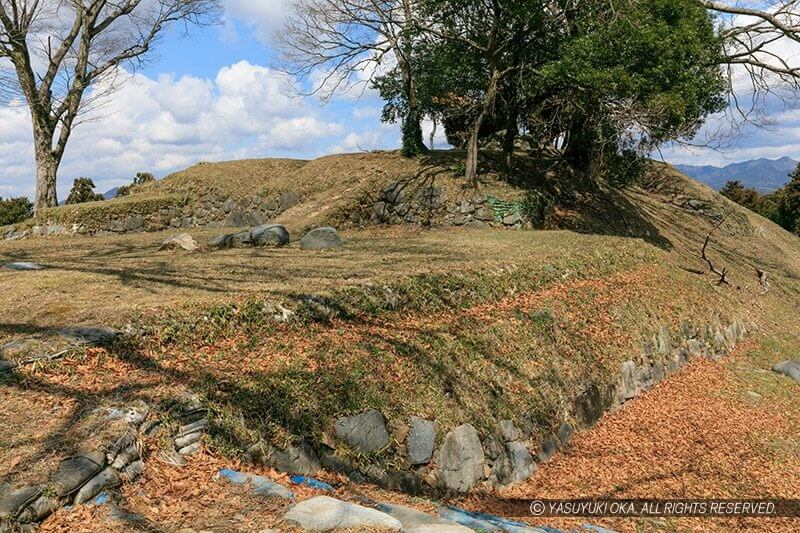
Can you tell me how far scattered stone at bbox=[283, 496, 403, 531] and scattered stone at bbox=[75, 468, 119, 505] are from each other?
1485mm

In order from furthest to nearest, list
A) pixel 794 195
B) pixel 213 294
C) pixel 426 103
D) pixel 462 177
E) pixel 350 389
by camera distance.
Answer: pixel 794 195 < pixel 426 103 < pixel 462 177 < pixel 213 294 < pixel 350 389

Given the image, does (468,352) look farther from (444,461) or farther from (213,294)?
(213,294)

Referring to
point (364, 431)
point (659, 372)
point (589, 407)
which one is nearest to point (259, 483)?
point (364, 431)

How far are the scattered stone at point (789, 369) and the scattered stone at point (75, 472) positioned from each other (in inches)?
561

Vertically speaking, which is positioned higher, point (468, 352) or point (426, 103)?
point (426, 103)

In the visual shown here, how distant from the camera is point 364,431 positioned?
6156 millimetres

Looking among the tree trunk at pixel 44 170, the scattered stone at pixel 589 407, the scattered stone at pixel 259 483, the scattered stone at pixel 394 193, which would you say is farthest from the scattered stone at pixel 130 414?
the tree trunk at pixel 44 170

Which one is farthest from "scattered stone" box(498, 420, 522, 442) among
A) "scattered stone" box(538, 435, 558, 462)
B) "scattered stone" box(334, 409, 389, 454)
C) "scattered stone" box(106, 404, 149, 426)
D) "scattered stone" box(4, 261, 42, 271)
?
"scattered stone" box(4, 261, 42, 271)

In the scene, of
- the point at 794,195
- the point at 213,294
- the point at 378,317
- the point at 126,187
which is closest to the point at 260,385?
the point at 213,294

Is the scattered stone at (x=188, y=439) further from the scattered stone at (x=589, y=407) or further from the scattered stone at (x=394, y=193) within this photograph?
the scattered stone at (x=394, y=193)

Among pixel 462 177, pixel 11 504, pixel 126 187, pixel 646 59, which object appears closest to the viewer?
pixel 11 504

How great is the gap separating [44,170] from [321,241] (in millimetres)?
16376

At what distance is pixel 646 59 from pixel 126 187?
2583cm

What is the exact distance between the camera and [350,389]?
645cm
